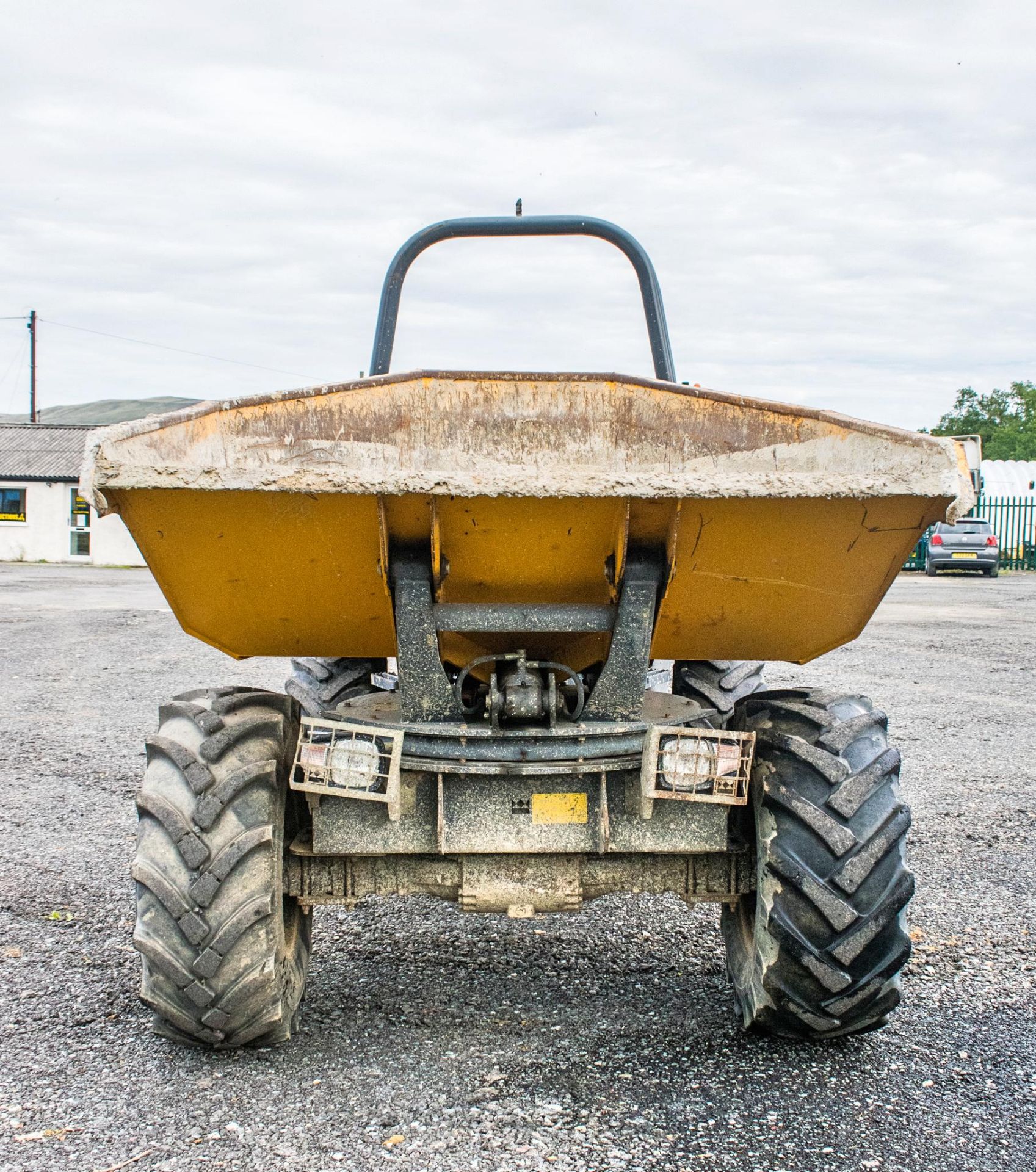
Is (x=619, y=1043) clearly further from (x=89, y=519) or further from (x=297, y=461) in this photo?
(x=89, y=519)

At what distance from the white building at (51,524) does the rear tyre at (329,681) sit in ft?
111

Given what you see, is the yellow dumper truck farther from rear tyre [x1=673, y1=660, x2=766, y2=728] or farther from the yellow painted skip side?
rear tyre [x1=673, y1=660, x2=766, y2=728]

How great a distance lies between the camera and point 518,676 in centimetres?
326

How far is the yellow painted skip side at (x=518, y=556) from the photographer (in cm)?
296

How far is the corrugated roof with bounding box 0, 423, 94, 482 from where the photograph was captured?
3897cm

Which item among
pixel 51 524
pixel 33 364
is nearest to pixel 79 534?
pixel 51 524

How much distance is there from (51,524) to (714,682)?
123 ft

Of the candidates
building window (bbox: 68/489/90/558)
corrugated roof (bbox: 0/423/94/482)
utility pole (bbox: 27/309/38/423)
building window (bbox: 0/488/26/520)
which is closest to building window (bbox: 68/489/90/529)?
building window (bbox: 68/489/90/558)

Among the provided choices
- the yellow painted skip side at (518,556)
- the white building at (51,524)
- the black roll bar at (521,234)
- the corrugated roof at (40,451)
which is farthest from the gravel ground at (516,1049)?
the corrugated roof at (40,451)

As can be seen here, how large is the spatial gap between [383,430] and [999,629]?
14.4 meters

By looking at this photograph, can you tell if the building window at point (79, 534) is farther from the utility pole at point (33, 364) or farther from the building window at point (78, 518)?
the utility pole at point (33, 364)

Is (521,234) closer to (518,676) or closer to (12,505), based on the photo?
(518,676)

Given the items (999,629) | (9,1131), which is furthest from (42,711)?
(999,629)

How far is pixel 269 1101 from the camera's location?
9.85 feet
